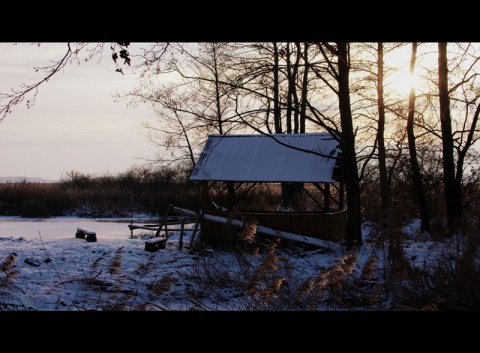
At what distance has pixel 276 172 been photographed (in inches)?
733

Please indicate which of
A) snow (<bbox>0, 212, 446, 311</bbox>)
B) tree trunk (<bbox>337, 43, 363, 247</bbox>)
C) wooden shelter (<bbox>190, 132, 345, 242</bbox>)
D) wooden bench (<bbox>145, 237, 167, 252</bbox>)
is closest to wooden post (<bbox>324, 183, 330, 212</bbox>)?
wooden shelter (<bbox>190, 132, 345, 242</bbox>)

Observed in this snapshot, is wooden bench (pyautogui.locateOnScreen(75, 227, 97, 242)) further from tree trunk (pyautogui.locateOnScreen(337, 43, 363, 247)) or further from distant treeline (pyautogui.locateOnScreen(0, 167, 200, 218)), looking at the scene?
distant treeline (pyautogui.locateOnScreen(0, 167, 200, 218))

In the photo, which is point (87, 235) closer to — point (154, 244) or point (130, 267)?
point (154, 244)

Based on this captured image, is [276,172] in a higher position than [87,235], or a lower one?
higher

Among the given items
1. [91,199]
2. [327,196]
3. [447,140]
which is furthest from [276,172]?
[91,199]

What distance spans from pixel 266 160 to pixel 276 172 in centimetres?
89

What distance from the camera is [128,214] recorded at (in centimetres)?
3722

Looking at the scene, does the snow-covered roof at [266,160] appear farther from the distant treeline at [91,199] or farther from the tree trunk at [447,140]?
the distant treeline at [91,199]

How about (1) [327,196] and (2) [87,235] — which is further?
(2) [87,235]

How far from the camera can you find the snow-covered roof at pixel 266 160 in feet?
59.8

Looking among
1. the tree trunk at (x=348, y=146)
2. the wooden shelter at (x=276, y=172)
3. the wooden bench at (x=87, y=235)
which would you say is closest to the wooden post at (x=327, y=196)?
the wooden shelter at (x=276, y=172)

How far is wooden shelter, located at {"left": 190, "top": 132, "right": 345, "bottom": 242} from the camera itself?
17.3m
